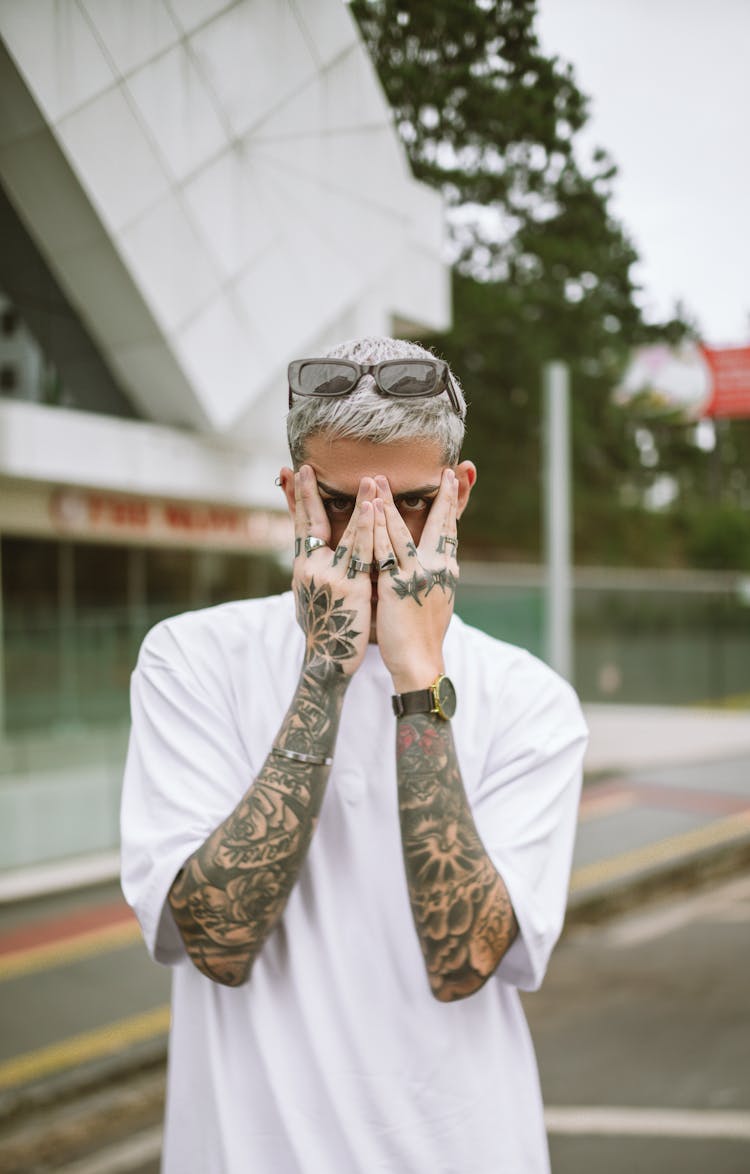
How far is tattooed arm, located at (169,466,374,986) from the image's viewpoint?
1346mm

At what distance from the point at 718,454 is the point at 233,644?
117 ft

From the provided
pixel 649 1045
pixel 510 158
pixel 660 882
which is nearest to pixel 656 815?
pixel 660 882

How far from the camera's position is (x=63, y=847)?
26.2 ft

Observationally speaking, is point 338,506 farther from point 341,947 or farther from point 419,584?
point 341,947

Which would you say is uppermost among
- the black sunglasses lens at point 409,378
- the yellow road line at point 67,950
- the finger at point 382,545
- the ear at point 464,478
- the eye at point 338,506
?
the black sunglasses lens at point 409,378

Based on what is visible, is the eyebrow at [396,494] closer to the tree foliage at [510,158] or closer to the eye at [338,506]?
the eye at [338,506]

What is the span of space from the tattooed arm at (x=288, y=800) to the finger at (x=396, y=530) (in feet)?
0.08

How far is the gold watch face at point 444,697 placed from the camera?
1390 mm

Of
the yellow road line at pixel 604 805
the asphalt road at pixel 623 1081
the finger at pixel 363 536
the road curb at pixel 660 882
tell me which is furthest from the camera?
the yellow road line at pixel 604 805

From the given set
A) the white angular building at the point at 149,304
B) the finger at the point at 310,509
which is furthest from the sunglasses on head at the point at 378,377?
the white angular building at the point at 149,304

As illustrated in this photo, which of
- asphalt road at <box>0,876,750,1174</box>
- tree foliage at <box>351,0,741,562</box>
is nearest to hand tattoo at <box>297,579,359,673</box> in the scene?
tree foliage at <box>351,0,741,562</box>

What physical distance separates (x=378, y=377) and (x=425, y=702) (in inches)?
16.5

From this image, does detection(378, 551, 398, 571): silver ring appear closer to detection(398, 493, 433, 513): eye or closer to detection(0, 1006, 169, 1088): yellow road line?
detection(398, 493, 433, 513): eye

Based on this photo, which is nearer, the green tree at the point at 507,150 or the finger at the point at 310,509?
the finger at the point at 310,509
